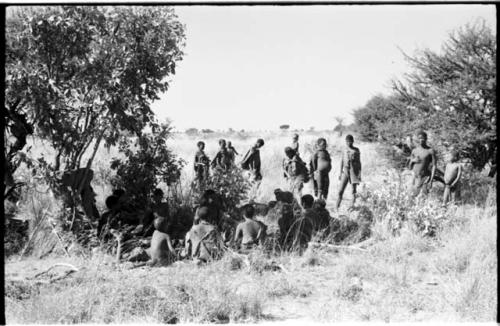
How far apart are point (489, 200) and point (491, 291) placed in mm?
4093

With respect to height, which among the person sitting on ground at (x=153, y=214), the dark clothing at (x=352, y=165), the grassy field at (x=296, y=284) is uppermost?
the dark clothing at (x=352, y=165)

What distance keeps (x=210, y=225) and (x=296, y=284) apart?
1298 millimetres

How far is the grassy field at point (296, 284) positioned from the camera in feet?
15.7

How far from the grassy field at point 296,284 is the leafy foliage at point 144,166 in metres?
1.09

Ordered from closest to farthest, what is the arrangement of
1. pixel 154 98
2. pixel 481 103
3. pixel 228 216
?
pixel 154 98
pixel 228 216
pixel 481 103

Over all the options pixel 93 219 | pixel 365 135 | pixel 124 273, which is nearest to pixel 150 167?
pixel 93 219

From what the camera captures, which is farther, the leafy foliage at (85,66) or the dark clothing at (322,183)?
the dark clothing at (322,183)

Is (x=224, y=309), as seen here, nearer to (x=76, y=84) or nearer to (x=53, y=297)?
(x=53, y=297)

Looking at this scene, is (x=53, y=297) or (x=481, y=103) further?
(x=481, y=103)

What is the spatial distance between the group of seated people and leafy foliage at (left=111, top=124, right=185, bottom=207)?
0.75ft

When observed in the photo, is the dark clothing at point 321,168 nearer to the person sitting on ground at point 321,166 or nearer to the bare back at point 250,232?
the person sitting on ground at point 321,166

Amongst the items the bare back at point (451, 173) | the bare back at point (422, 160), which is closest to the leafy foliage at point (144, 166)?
the bare back at point (422, 160)

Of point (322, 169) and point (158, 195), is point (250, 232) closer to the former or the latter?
point (158, 195)

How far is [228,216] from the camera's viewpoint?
754 centimetres
